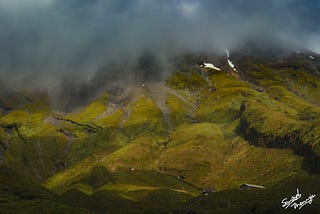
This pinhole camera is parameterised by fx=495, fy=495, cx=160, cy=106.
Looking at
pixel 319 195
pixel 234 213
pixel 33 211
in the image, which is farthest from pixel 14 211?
pixel 319 195

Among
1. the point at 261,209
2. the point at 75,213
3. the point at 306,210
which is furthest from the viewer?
the point at 75,213

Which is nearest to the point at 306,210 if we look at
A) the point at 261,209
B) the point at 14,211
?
the point at 261,209

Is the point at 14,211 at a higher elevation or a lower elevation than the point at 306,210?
higher

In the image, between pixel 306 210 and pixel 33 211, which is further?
pixel 33 211

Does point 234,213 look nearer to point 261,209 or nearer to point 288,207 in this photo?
point 261,209

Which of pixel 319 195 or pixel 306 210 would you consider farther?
pixel 319 195

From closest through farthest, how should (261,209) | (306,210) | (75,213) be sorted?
(306,210) → (261,209) → (75,213)

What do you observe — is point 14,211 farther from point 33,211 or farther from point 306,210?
point 306,210

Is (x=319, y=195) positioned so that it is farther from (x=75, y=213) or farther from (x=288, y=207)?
(x=75, y=213)
